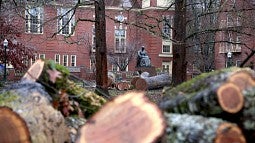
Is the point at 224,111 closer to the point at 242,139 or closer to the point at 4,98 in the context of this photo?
the point at 242,139

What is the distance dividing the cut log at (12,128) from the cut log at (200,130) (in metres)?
1.28

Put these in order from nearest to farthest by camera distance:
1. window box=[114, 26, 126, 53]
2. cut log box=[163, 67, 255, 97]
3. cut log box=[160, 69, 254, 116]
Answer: cut log box=[160, 69, 254, 116] < cut log box=[163, 67, 255, 97] < window box=[114, 26, 126, 53]

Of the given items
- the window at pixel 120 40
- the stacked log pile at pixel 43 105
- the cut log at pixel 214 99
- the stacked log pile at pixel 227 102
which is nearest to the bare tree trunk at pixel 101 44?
the stacked log pile at pixel 43 105

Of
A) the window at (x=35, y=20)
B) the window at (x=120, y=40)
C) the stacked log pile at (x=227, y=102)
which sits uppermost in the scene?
the window at (x=35, y=20)

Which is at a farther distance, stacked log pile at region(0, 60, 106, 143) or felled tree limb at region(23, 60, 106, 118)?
felled tree limb at region(23, 60, 106, 118)

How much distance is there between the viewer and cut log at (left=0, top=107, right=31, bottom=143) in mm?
4223

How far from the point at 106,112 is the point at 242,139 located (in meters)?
1.22

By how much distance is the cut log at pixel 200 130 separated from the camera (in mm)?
3770

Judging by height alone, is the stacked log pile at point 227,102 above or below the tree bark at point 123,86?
above

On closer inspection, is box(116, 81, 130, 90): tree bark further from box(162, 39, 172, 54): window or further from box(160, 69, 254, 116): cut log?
box(162, 39, 172, 54): window

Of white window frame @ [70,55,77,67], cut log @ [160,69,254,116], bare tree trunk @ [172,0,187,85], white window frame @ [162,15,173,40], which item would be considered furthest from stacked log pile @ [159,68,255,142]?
white window frame @ [70,55,77,67]

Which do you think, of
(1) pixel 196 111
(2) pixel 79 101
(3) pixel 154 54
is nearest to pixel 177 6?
(2) pixel 79 101

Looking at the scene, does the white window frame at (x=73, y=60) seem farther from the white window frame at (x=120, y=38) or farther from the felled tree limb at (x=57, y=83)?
the felled tree limb at (x=57, y=83)

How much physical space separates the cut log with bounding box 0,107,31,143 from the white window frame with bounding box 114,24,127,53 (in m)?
43.2
